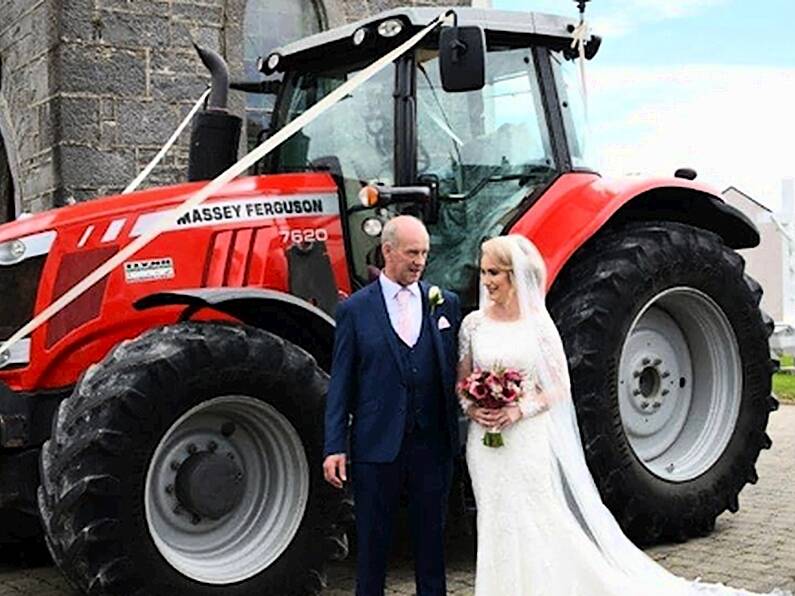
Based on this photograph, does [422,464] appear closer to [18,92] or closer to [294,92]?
[294,92]

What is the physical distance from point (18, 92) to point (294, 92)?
160 inches

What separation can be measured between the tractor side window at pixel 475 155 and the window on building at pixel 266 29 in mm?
4205

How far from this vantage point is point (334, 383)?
4.51 meters

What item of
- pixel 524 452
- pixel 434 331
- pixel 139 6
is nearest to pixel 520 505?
pixel 524 452

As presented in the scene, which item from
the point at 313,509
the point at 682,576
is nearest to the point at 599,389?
the point at 682,576

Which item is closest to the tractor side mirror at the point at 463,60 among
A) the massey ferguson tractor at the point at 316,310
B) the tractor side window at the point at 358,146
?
the massey ferguson tractor at the point at 316,310

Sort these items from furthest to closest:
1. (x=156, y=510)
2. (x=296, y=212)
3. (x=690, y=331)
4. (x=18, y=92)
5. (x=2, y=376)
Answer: (x=18, y=92), (x=690, y=331), (x=296, y=212), (x=2, y=376), (x=156, y=510)

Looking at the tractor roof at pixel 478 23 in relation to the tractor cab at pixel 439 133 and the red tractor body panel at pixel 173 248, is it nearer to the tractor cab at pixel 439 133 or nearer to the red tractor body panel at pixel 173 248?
the tractor cab at pixel 439 133

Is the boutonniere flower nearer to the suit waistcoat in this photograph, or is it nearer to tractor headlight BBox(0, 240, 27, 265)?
the suit waistcoat

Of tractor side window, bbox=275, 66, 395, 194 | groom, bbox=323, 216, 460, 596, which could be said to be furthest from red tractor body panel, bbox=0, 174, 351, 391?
groom, bbox=323, 216, 460, 596

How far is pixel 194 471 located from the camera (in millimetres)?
5090

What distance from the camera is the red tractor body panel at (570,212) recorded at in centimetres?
612

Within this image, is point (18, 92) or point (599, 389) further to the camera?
point (18, 92)

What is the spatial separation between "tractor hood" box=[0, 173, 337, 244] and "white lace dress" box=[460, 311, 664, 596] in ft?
5.46
